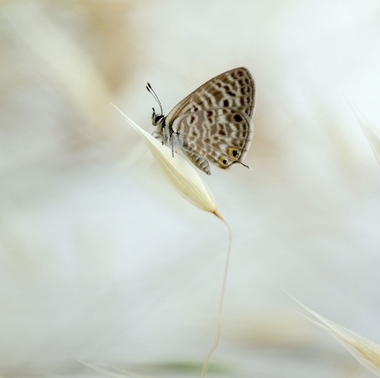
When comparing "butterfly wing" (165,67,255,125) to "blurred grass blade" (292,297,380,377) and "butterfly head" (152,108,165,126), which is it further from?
"blurred grass blade" (292,297,380,377)

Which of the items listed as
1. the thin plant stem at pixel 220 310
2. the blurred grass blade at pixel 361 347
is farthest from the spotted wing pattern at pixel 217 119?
the blurred grass blade at pixel 361 347

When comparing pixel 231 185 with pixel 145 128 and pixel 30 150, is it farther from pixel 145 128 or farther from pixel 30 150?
pixel 30 150

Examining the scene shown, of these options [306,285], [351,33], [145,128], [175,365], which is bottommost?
[175,365]

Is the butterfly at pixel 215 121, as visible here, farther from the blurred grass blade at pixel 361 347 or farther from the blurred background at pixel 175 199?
the blurred grass blade at pixel 361 347

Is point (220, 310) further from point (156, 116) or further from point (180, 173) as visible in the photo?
point (156, 116)

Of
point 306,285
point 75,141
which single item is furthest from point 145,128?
point 306,285

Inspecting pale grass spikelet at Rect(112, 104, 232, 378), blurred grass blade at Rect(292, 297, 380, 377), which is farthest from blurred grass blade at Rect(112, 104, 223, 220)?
blurred grass blade at Rect(292, 297, 380, 377)
